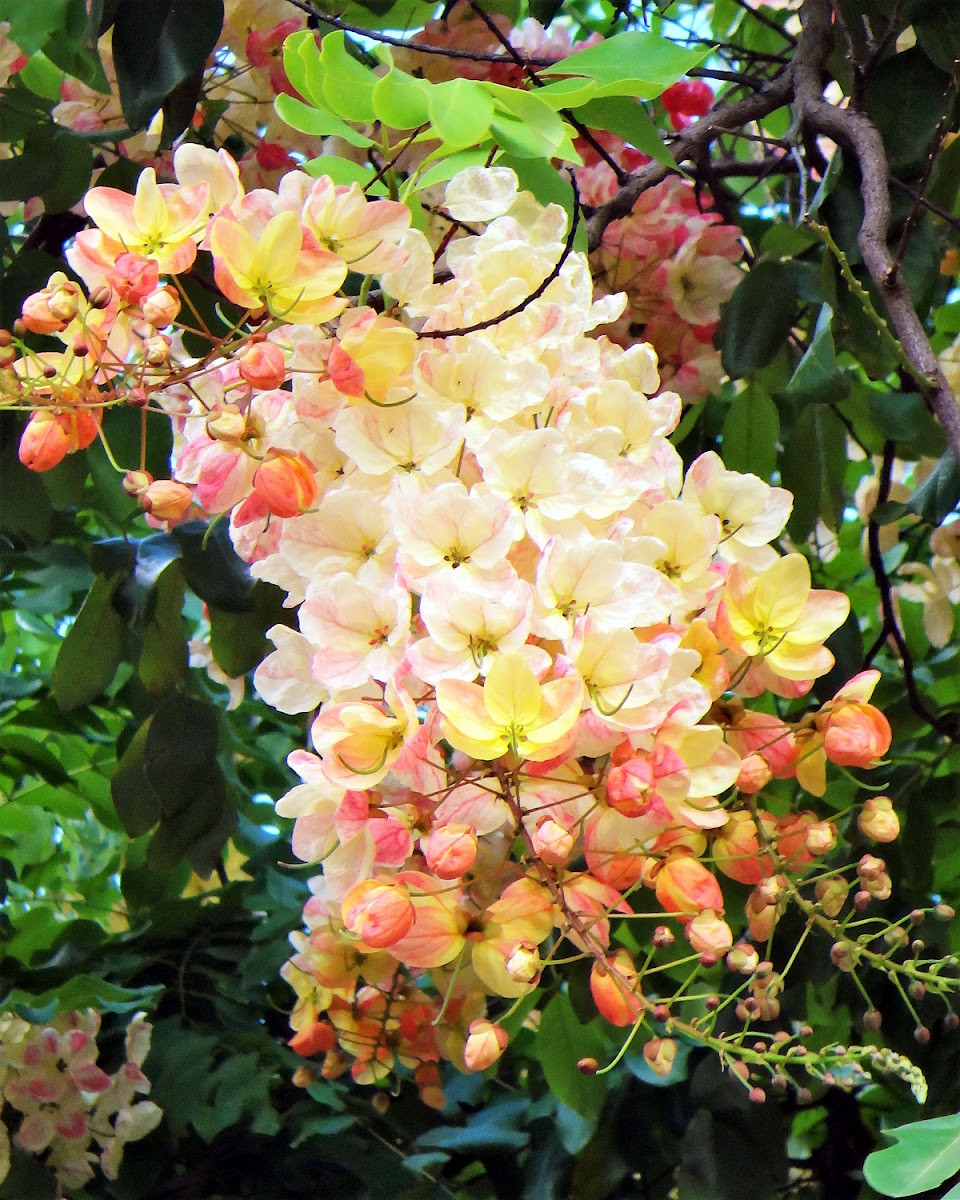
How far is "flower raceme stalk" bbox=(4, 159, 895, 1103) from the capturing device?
390 millimetres

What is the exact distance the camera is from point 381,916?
15.0 inches

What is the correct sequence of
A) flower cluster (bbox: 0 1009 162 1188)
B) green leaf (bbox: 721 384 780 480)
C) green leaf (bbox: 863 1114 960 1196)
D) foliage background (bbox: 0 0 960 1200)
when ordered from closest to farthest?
green leaf (bbox: 863 1114 960 1196)
foliage background (bbox: 0 0 960 1200)
green leaf (bbox: 721 384 780 480)
flower cluster (bbox: 0 1009 162 1188)

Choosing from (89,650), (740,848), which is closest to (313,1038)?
(89,650)

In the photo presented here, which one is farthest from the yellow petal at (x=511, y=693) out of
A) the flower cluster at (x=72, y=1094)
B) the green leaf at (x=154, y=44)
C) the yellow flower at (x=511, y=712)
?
the flower cluster at (x=72, y=1094)

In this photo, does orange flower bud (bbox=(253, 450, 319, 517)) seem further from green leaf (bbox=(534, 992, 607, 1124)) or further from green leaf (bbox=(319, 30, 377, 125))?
green leaf (bbox=(534, 992, 607, 1124))

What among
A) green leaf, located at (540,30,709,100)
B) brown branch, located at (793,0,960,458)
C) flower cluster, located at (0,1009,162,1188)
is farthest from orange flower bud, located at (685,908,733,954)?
flower cluster, located at (0,1009,162,1188)

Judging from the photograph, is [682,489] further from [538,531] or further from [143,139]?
[143,139]

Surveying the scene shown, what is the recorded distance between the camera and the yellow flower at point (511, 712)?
0.37 metres

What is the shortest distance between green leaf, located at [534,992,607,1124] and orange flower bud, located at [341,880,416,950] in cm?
35

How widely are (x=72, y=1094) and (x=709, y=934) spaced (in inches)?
26.0

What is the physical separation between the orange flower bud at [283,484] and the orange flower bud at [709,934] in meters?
0.18

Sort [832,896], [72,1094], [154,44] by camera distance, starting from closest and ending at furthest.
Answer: [832,896], [154,44], [72,1094]

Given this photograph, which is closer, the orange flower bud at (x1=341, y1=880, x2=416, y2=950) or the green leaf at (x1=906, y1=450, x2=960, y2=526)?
the orange flower bud at (x1=341, y1=880, x2=416, y2=950)

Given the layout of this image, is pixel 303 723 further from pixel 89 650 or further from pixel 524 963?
pixel 524 963
